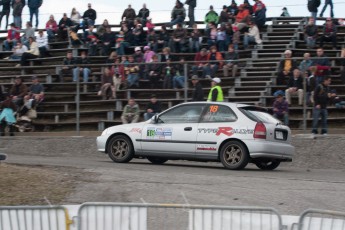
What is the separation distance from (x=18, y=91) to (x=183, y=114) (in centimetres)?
795

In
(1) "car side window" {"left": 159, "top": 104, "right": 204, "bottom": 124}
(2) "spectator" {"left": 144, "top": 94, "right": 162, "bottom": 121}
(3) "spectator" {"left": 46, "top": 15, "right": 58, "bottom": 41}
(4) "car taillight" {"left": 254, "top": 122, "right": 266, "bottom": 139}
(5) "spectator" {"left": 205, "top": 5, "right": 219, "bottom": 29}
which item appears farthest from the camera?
(3) "spectator" {"left": 46, "top": 15, "right": 58, "bottom": 41}

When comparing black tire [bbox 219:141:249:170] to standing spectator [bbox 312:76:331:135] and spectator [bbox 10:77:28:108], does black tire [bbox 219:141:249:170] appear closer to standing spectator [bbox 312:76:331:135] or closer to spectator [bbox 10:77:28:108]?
standing spectator [bbox 312:76:331:135]

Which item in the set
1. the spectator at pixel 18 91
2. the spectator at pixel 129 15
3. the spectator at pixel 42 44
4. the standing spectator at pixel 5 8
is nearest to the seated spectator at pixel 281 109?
the spectator at pixel 18 91

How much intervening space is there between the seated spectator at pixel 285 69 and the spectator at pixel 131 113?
4.06m

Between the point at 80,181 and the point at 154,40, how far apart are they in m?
15.2

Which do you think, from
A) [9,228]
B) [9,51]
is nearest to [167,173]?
[9,228]

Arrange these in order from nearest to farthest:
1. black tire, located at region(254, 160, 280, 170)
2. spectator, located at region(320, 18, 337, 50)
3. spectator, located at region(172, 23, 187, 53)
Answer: black tire, located at region(254, 160, 280, 170) → spectator, located at region(320, 18, 337, 50) → spectator, located at region(172, 23, 187, 53)

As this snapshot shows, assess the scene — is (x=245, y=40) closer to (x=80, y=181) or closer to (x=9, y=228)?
(x=80, y=181)

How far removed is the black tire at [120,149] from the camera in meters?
17.9

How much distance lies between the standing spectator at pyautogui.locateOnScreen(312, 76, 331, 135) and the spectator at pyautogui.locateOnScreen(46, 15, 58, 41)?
14616 millimetres

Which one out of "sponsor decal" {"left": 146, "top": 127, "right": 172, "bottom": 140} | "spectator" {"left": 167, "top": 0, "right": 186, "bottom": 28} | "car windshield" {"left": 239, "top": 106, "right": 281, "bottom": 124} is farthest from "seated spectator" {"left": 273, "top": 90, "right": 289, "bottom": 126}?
"spectator" {"left": 167, "top": 0, "right": 186, "bottom": 28}

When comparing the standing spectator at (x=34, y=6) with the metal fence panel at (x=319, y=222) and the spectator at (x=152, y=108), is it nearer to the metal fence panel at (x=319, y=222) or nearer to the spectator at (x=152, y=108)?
the spectator at (x=152, y=108)

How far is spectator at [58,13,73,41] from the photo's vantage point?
102ft

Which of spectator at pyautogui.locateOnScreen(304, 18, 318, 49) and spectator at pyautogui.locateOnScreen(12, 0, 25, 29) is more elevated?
spectator at pyautogui.locateOnScreen(12, 0, 25, 29)
